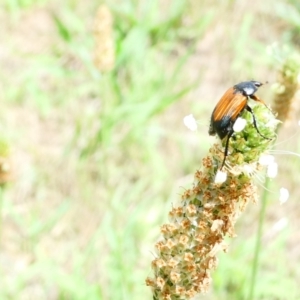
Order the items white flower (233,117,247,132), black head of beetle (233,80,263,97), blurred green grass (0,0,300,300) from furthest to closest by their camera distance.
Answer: blurred green grass (0,0,300,300), black head of beetle (233,80,263,97), white flower (233,117,247,132)

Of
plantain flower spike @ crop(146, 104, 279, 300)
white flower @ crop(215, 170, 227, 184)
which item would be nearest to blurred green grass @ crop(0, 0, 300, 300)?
plantain flower spike @ crop(146, 104, 279, 300)

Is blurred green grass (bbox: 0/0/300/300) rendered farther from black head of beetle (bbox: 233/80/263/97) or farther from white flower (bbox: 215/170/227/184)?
white flower (bbox: 215/170/227/184)

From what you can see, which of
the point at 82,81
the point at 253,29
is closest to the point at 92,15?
the point at 82,81

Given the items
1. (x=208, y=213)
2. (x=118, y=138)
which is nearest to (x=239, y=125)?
(x=208, y=213)

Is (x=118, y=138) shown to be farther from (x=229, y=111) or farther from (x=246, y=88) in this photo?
(x=229, y=111)

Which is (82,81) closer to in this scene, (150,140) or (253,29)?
(150,140)

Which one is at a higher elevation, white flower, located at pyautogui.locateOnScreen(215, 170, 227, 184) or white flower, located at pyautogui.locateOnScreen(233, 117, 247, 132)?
white flower, located at pyautogui.locateOnScreen(233, 117, 247, 132)

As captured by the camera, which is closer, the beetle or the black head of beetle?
the beetle
